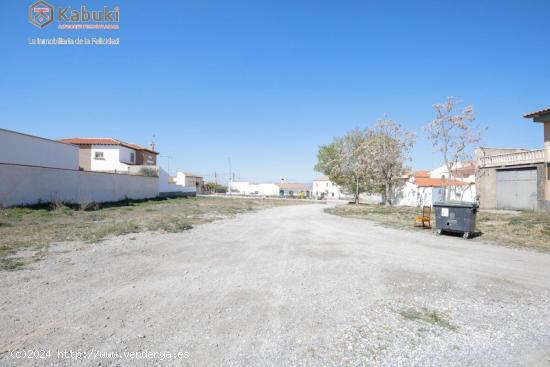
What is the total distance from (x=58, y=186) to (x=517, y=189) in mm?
32630

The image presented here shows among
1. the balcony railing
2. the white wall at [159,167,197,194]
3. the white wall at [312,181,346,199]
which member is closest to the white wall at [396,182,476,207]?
the balcony railing

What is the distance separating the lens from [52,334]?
11.7 ft

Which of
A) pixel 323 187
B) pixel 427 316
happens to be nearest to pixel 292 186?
pixel 323 187

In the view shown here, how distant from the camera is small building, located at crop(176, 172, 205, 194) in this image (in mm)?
78438

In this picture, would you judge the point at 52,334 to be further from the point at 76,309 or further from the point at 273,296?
the point at 273,296

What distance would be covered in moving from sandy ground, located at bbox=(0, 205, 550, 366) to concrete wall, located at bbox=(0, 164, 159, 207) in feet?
42.0

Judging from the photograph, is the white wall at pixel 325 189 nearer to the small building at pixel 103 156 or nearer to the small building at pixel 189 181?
the small building at pixel 189 181

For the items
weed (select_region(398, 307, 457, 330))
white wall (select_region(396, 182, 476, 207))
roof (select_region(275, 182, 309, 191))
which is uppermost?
roof (select_region(275, 182, 309, 191))

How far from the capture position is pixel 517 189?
22.6m

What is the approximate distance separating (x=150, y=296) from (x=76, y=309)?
3.27 ft

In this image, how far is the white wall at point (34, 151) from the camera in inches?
928

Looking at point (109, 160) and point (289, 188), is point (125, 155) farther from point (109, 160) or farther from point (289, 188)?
point (289, 188)

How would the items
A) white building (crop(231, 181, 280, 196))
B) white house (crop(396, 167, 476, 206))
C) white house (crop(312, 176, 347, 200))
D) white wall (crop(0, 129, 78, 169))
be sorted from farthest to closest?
white building (crop(231, 181, 280, 196)) < white house (crop(312, 176, 347, 200)) < white house (crop(396, 167, 476, 206)) < white wall (crop(0, 129, 78, 169))

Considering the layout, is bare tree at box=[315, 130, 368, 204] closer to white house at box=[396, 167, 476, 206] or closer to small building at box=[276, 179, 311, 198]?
white house at box=[396, 167, 476, 206]
